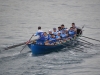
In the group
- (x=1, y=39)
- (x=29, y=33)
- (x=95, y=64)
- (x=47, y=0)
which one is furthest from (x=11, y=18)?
(x=95, y=64)

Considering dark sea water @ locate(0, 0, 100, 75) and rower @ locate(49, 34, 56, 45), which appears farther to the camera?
rower @ locate(49, 34, 56, 45)

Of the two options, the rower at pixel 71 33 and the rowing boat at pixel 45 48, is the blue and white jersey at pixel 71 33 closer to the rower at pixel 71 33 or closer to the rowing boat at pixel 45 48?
the rower at pixel 71 33

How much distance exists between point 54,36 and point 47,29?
1111cm

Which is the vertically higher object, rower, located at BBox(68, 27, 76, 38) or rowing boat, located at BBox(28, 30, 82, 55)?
rower, located at BBox(68, 27, 76, 38)

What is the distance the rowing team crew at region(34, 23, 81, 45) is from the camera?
2402 cm

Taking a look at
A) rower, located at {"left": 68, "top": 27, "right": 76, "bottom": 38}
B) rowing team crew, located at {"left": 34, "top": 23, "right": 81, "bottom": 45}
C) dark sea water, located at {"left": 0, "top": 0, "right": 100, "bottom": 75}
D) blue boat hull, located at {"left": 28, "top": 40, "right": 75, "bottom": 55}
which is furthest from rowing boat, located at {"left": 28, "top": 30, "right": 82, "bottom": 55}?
rower, located at {"left": 68, "top": 27, "right": 76, "bottom": 38}

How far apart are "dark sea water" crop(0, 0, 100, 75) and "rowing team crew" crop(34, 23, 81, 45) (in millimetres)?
946

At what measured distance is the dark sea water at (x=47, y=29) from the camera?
71.2 ft

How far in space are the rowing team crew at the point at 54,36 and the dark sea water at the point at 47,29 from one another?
95 cm

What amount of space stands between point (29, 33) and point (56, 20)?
29.4ft

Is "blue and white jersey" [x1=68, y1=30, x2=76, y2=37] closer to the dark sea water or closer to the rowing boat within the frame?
the dark sea water

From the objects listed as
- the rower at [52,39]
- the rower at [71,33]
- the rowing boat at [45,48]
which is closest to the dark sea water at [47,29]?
the rowing boat at [45,48]

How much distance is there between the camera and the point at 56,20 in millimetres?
41906

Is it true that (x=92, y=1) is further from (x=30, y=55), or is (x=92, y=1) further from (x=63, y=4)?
(x=30, y=55)
